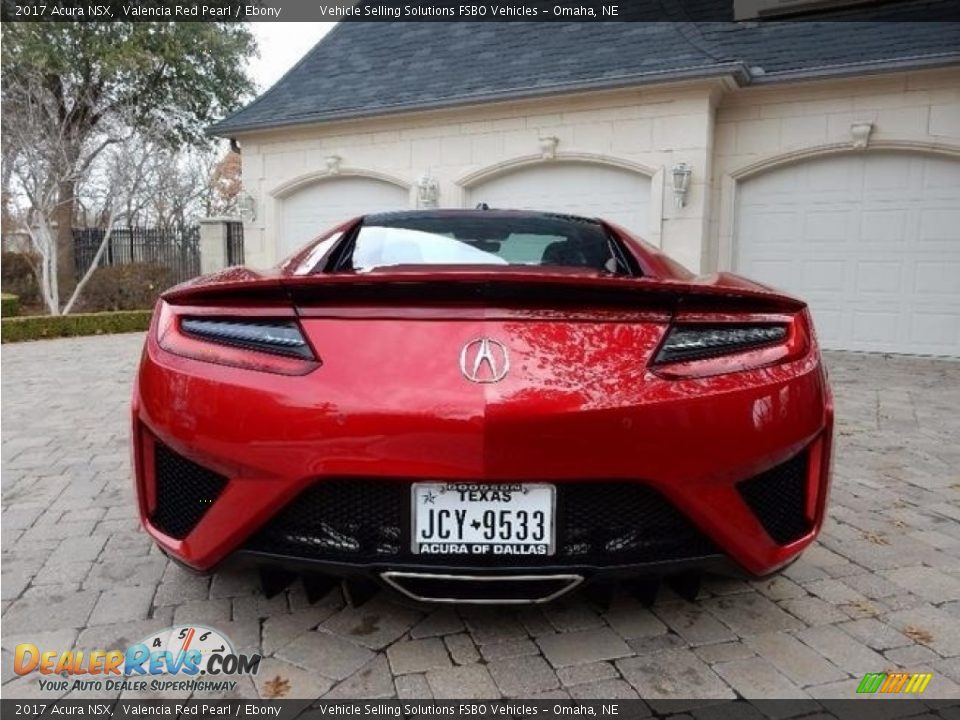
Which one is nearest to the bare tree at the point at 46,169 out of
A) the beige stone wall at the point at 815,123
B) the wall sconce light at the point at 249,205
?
the wall sconce light at the point at 249,205

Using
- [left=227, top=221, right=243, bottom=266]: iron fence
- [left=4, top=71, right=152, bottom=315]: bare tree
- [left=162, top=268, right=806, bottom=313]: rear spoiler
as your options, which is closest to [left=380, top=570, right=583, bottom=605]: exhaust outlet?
[left=162, top=268, right=806, bottom=313]: rear spoiler

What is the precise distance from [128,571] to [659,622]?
1.70 metres

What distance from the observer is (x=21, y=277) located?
16.1 metres

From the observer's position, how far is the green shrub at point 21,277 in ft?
52.0

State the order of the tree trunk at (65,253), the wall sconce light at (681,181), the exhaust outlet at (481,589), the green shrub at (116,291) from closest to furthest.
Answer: the exhaust outlet at (481,589)
the wall sconce light at (681,181)
the green shrub at (116,291)
the tree trunk at (65,253)

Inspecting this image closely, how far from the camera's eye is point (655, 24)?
384 inches

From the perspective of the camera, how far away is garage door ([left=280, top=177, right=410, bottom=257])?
1115 cm

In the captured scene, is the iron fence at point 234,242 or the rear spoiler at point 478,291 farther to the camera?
the iron fence at point 234,242

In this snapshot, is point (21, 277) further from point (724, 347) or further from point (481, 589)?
point (724, 347)

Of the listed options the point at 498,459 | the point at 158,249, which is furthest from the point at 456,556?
the point at 158,249

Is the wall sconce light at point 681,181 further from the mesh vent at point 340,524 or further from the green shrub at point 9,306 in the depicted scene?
the green shrub at point 9,306

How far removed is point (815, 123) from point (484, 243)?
7.60m

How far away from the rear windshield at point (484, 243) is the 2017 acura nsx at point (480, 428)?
86 cm

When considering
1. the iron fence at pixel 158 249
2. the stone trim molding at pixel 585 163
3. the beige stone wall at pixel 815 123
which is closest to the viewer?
the beige stone wall at pixel 815 123
